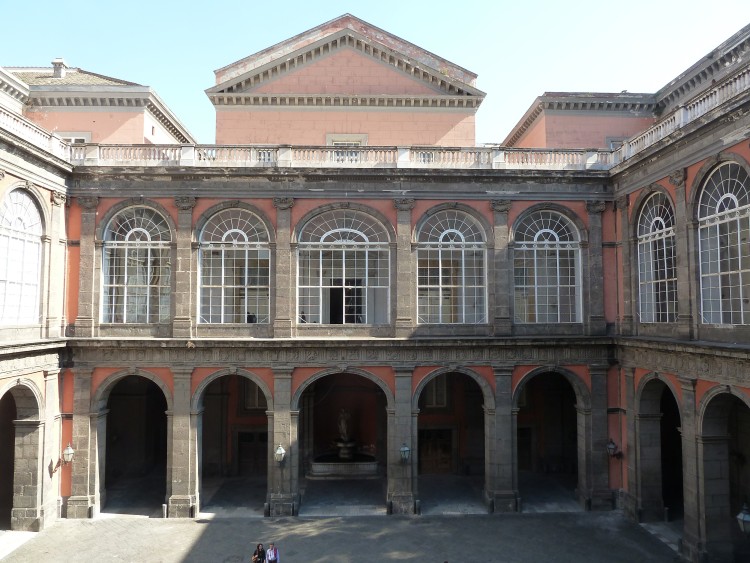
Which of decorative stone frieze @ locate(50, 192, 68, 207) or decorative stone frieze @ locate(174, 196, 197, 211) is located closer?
decorative stone frieze @ locate(50, 192, 68, 207)

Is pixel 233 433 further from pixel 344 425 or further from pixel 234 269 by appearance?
pixel 234 269

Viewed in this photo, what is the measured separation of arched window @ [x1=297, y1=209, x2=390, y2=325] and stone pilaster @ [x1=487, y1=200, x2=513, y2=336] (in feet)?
13.9

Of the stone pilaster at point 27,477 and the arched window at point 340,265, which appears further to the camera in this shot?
the arched window at point 340,265

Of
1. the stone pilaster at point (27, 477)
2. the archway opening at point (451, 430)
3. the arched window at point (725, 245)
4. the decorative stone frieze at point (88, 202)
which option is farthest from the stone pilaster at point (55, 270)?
the arched window at point (725, 245)

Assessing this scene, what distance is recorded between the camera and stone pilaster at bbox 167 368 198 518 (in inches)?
819

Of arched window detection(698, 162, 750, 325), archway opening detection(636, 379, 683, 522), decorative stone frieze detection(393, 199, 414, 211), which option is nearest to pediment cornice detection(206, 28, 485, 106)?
decorative stone frieze detection(393, 199, 414, 211)

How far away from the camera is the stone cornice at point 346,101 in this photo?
1032 inches

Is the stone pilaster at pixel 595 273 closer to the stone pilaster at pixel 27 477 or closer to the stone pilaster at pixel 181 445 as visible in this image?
the stone pilaster at pixel 181 445

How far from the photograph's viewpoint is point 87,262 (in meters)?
21.3

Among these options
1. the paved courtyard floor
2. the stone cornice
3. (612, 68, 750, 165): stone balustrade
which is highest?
the stone cornice

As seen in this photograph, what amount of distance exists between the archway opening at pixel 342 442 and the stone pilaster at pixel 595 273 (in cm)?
980

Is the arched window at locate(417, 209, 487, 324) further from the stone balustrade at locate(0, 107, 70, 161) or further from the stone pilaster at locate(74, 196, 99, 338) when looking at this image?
the stone balustrade at locate(0, 107, 70, 161)

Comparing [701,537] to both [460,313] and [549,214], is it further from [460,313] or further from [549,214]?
[549,214]

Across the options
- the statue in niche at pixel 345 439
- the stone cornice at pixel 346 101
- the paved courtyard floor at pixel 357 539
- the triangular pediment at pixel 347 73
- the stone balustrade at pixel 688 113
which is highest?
the triangular pediment at pixel 347 73
